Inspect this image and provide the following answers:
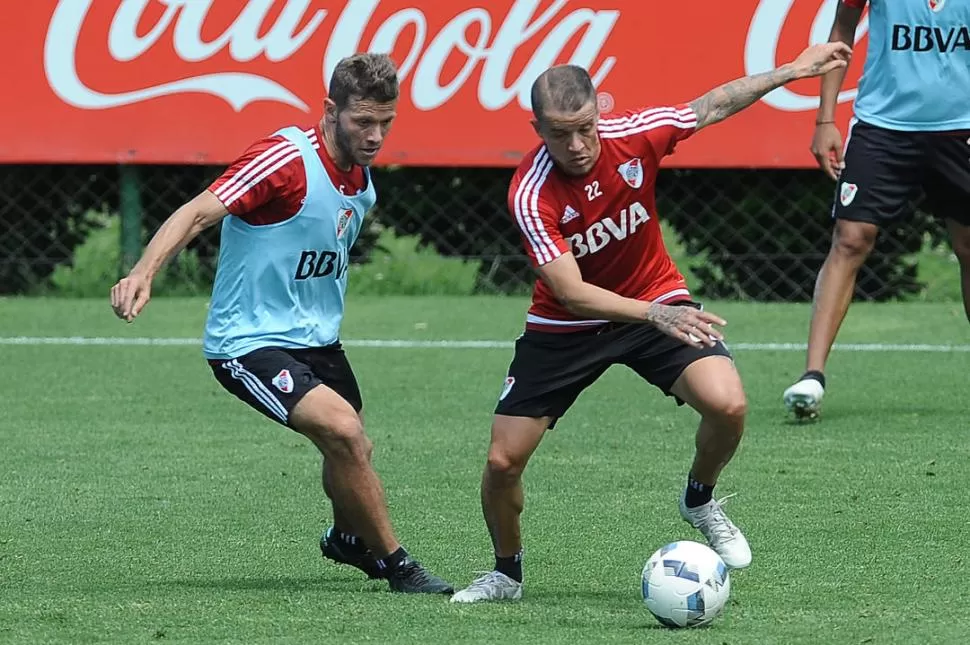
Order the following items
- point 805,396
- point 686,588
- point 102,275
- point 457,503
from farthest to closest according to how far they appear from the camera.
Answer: point 102,275
point 805,396
point 457,503
point 686,588

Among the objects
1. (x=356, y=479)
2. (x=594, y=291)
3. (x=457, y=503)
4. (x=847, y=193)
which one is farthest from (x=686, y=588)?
(x=847, y=193)

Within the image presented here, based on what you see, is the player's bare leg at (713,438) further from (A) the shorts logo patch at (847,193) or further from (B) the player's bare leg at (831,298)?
(A) the shorts logo patch at (847,193)

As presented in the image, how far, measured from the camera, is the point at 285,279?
213 inches

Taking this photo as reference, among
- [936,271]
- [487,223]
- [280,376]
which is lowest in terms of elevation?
[936,271]

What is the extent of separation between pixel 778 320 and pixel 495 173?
209 centimetres

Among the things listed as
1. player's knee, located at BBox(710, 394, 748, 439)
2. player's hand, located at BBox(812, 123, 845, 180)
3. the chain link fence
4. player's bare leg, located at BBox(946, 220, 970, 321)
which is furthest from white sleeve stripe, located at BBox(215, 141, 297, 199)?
the chain link fence

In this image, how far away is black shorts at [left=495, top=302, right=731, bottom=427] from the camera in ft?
17.3

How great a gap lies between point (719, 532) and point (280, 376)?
1.39 m

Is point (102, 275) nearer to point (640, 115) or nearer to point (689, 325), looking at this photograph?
point (640, 115)

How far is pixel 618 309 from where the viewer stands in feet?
16.2

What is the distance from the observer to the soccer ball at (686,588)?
458 cm

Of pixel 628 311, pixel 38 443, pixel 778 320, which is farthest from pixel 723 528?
pixel 778 320

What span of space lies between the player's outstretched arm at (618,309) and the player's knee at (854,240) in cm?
255

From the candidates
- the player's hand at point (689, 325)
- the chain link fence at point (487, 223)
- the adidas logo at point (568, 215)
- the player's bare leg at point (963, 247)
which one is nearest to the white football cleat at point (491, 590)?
the player's hand at point (689, 325)
